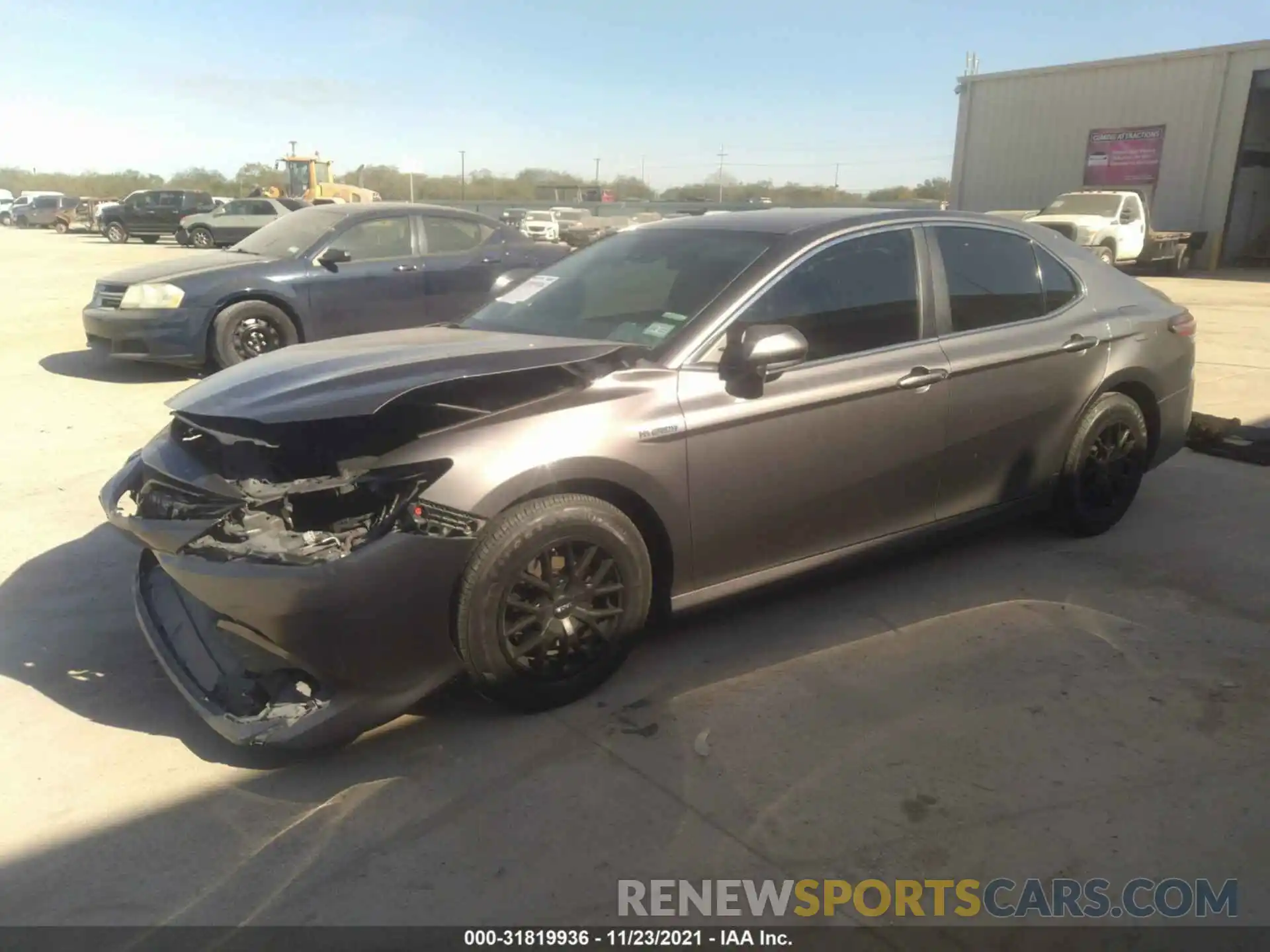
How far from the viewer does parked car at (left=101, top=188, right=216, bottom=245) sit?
1220 inches

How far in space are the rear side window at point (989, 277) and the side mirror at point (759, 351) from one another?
3.48 feet

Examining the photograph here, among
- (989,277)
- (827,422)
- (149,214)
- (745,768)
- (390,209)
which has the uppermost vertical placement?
(390,209)

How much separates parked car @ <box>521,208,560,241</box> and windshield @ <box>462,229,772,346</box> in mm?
23975

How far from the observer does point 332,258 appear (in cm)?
816

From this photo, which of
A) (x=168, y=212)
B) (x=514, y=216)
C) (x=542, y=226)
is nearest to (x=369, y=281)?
(x=542, y=226)

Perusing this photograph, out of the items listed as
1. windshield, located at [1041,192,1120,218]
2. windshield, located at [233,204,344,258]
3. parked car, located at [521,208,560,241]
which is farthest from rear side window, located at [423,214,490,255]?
parked car, located at [521,208,560,241]

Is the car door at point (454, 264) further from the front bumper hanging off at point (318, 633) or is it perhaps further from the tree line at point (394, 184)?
the tree line at point (394, 184)

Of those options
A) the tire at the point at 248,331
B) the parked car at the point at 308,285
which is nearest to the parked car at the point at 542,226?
the parked car at the point at 308,285

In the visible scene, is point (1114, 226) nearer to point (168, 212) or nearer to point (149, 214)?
point (168, 212)

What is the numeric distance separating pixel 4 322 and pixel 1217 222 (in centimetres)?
2545

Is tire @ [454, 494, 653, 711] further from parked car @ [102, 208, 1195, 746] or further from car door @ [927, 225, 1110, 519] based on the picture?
car door @ [927, 225, 1110, 519]

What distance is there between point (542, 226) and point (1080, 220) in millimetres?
16333

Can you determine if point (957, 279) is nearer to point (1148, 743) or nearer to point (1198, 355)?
point (1148, 743)

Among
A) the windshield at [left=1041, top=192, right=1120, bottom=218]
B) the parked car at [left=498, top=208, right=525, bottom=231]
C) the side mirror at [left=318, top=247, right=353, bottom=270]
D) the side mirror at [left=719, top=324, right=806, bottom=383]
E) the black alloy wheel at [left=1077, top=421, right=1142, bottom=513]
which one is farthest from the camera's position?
the parked car at [left=498, top=208, right=525, bottom=231]
